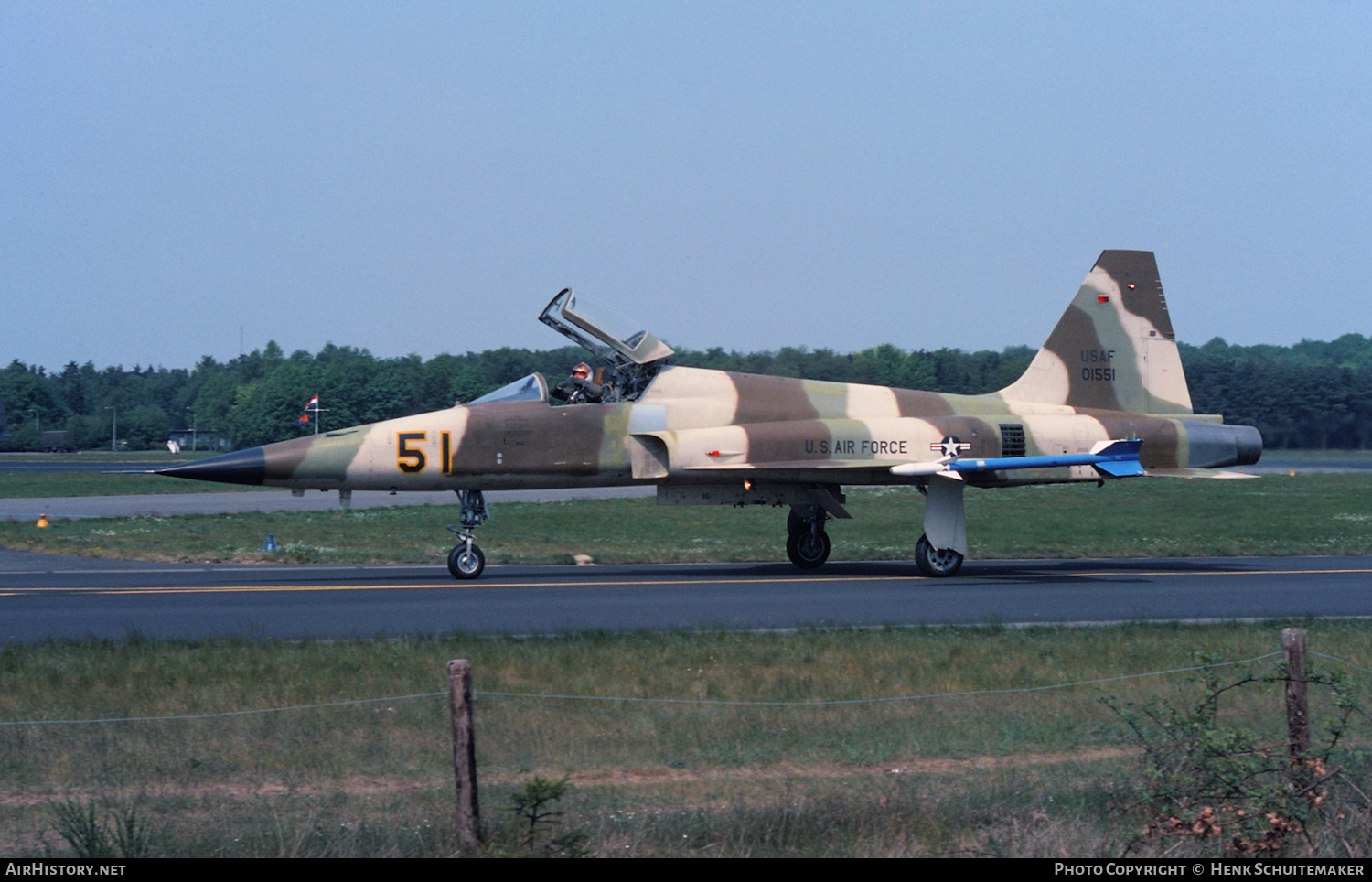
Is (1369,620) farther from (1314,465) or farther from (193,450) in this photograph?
(193,450)

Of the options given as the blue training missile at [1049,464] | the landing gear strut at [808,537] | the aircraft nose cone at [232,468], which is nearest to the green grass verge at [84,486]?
the aircraft nose cone at [232,468]

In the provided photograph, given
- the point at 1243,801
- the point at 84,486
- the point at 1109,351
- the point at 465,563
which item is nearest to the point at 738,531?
the point at 1109,351

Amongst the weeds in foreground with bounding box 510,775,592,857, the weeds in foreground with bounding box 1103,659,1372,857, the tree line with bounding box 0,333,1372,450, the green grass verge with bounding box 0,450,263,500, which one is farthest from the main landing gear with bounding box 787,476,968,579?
the green grass verge with bounding box 0,450,263,500

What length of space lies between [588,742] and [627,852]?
2502 millimetres

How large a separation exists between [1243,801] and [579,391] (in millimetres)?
13513

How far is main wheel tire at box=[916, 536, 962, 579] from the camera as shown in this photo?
Result: 62.7 feet

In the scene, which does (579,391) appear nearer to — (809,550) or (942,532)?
(809,550)

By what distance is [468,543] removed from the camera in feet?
61.6

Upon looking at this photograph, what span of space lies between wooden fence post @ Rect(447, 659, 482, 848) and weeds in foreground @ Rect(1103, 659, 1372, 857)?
353 cm

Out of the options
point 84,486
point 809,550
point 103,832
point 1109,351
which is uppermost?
point 1109,351

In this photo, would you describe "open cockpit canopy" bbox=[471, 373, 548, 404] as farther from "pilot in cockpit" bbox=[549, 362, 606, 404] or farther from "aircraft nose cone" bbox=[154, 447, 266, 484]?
"aircraft nose cone" bbox=[154, 447, 266, 484]

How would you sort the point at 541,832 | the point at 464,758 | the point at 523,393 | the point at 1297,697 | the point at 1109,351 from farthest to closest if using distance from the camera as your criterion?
the point at 1109,351
the point at 523,393
the point at 1297,697
the point at 541,832
the point at 464,758

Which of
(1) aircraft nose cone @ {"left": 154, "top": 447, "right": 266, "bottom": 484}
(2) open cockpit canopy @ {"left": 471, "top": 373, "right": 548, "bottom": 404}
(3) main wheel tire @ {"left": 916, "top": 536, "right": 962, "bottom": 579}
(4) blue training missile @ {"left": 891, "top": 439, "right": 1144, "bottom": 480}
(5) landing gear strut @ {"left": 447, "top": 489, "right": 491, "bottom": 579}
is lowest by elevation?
(3) main wheel tire @ {"left": 916, "top": 536, "right": 962, "bottom": 579}

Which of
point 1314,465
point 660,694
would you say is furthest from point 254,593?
point 1314,465
